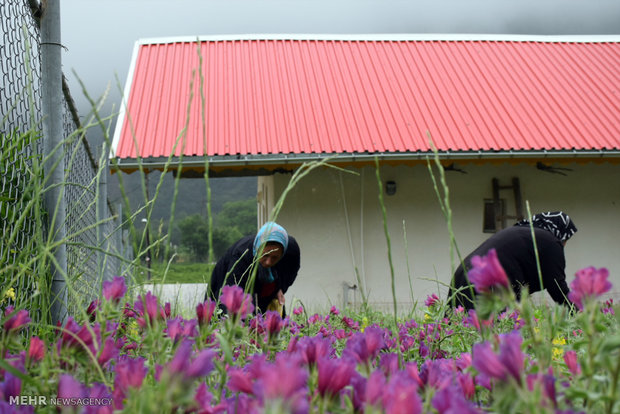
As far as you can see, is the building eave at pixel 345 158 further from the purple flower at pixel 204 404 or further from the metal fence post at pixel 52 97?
the purple flower at pixel 204 404

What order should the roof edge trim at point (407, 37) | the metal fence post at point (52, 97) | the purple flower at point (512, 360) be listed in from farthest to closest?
the roof edge trim at point (407, 37), the metal fence post at point (52, 97), the purple flower at point (512, 360)

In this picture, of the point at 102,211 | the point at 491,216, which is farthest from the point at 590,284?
the point at 491,216

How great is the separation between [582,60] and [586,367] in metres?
12.4

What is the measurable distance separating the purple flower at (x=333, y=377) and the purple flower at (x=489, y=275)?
0.21 meters

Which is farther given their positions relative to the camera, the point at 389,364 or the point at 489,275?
the point at 389,364

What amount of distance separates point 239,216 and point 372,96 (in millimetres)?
56592

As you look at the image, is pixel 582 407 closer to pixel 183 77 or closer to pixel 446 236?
pixel 446 236

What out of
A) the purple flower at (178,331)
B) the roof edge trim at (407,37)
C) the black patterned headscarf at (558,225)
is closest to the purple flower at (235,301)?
the purple flower at (178,331)

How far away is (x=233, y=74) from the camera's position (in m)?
10.4

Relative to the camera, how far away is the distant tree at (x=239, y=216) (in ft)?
207

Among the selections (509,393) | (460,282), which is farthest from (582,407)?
(460,282)

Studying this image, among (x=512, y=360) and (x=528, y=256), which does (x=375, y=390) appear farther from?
(x=528, y=256)

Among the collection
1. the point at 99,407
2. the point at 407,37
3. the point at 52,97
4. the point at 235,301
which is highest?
the point at 407,37

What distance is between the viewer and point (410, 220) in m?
8.88
